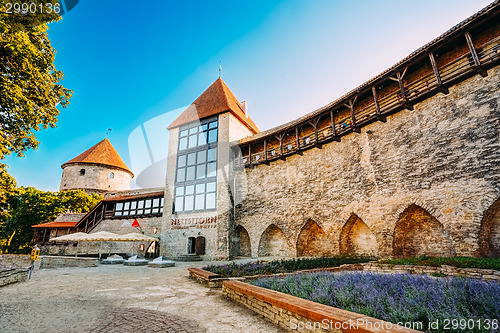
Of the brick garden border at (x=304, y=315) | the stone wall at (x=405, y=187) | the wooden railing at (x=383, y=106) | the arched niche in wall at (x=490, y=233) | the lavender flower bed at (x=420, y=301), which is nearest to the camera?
the brick garden border at (x=304, y=315)

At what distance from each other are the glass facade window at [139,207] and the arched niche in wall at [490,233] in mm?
20400

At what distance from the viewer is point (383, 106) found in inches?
482

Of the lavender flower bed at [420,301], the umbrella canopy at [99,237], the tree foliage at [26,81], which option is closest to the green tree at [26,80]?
the tree foliage at [26,81]

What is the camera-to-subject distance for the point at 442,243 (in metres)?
9.82

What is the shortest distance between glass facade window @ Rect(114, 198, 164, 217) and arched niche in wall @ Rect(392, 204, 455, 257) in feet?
58.5

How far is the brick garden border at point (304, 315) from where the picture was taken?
7.70 ft

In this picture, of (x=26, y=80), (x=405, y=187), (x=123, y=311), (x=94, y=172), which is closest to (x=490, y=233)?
(x=405, y=187)

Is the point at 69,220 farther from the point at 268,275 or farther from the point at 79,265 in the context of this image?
the point at 268,275

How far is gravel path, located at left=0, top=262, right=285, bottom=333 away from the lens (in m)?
3.51

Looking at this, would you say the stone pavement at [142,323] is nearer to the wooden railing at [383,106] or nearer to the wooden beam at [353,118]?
the wooden railing at [383,106]

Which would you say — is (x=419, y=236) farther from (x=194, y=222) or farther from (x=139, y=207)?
(x=139, y=207)

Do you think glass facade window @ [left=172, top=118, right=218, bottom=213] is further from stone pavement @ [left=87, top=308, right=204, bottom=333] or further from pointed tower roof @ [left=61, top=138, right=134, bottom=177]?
pointed tower roof @ [left=61, top=138, right=134, bottom=177]

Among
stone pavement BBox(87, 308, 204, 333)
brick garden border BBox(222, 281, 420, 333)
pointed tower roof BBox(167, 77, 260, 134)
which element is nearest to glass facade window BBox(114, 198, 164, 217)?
pointed tower roof BBox(167, 77, 260, 134)

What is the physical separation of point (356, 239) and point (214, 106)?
1503 cm
